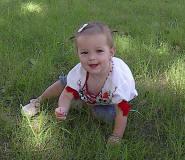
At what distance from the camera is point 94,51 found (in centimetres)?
187

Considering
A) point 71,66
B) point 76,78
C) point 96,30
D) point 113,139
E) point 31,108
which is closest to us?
point 96,30

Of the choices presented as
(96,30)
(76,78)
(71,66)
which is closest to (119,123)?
(76,78)

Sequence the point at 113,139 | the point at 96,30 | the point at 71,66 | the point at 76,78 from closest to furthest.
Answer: the point at 96,30, the point at 113,139, the point at 76,78, the point at 71,66

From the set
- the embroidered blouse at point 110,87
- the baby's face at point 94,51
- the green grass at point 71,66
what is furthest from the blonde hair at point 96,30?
the green grass at point 71,66

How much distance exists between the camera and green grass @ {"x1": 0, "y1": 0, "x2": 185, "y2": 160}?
6.35ft

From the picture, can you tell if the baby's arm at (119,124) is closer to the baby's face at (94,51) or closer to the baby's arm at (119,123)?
the baby's arm at (119,123)

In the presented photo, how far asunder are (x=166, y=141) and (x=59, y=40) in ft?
6.07

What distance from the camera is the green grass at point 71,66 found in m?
1.94

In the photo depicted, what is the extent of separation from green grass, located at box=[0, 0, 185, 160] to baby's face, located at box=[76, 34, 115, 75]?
470 mm

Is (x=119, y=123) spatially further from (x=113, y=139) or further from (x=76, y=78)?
(x=76, y=78)

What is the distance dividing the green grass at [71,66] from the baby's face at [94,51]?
1.54ft

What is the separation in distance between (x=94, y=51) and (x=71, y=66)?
1154 mm

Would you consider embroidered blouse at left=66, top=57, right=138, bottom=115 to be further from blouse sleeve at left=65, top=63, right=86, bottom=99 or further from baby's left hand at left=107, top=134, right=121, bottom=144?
baby's left hand at left=107, top=134, right=121, bottom=144

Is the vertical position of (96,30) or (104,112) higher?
(96,30)
